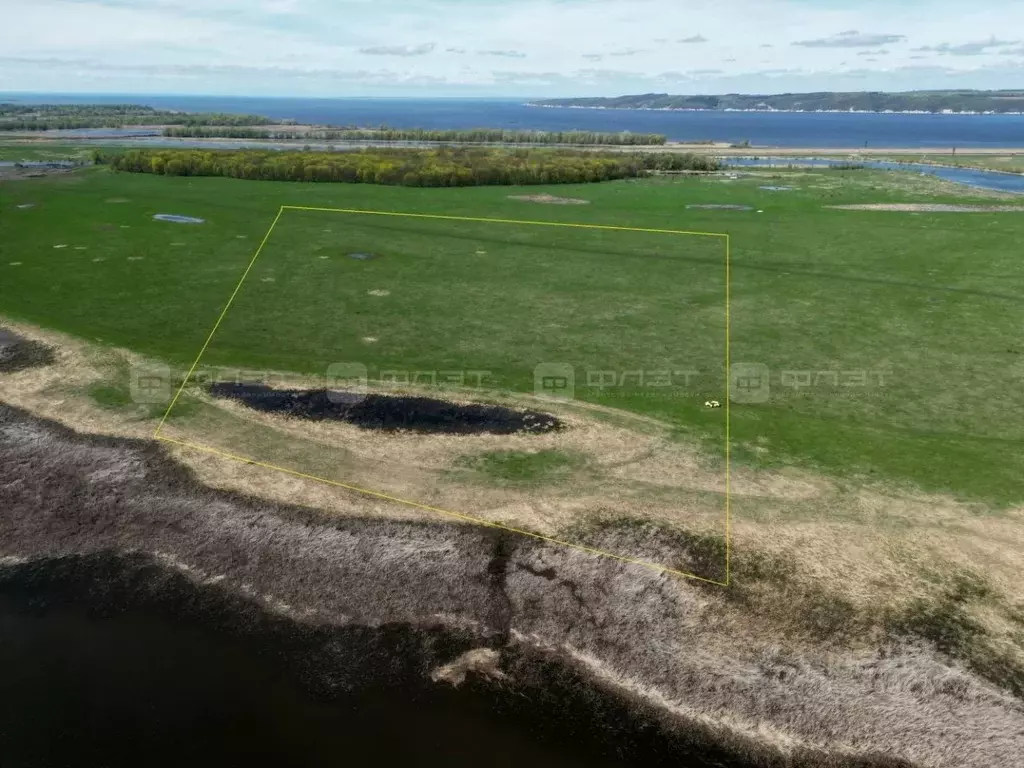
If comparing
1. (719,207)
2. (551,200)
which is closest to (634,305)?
(719,207)

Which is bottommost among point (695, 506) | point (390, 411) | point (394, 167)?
point (695, 506)

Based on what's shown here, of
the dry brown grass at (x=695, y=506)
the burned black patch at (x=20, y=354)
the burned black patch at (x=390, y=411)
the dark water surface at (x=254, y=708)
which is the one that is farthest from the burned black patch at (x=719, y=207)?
the dark water surface at (x=254, y=708)

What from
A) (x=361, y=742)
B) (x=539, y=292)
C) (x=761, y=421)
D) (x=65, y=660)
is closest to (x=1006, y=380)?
(x=761, y=421)

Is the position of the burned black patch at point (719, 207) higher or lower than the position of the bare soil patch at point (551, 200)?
lower

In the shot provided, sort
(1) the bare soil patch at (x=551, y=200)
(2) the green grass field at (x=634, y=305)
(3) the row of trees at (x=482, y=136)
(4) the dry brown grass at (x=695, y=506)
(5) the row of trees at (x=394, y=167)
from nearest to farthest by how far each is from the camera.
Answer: (4) the dry brown grass at (x=695, y=506) < (2) the green grass field at (x=634, y=305) < (1) the bare soil patch at (x=551, y=200) < (5) the row of trees at (x=394, y=167) < (3) the row of trees at (x=482, y=136)

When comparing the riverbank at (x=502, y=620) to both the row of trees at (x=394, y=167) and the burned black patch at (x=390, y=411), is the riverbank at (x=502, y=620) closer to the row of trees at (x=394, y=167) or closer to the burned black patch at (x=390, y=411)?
the burned black patch at (x=390, y=411)

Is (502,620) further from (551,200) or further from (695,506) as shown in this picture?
(551,200)

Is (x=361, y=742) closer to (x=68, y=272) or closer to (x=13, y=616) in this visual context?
(x=13, y=616)

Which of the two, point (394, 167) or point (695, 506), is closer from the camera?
point (695, 506)
